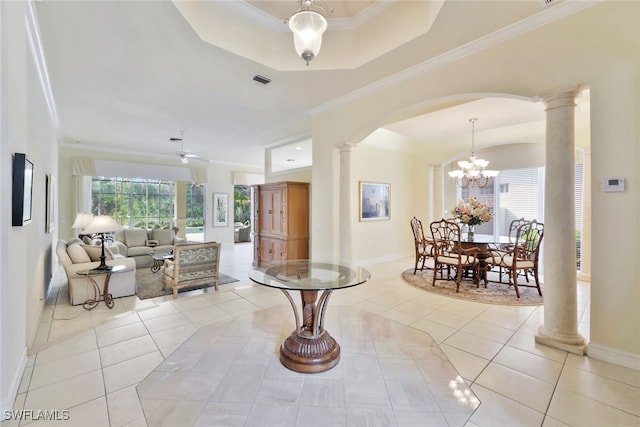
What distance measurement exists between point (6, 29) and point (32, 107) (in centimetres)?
150

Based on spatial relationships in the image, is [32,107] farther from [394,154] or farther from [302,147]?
[394,154]

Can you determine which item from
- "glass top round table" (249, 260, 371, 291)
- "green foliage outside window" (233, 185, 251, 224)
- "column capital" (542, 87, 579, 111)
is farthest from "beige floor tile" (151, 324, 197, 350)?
"green foliage outside window" (233, 185, 251, 224)

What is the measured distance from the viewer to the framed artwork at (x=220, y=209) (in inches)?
374

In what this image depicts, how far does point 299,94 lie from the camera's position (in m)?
4.21

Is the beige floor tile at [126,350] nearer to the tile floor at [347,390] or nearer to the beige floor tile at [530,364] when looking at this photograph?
the tile floor at [347,390]

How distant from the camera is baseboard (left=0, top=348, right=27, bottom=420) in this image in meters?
1.72

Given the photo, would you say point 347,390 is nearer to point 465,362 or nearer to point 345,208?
point 465,362

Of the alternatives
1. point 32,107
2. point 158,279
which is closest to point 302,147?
point 158,279

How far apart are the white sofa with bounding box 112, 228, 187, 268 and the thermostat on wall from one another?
7.37 metres

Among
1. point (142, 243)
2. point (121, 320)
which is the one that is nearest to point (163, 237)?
point (142, 243)

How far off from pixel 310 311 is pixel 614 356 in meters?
2.51

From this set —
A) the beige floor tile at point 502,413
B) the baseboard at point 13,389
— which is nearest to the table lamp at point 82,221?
the baseboard at point 13,389

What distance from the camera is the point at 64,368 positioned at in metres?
2.26

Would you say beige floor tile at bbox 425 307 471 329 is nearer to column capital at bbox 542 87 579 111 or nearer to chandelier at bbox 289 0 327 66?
column capital at bbox 542 87 579 111
